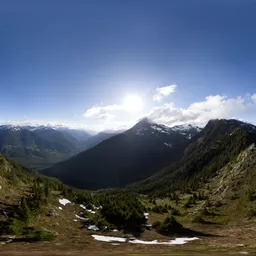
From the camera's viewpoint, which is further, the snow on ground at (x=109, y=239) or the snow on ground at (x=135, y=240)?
the snow on ground at (x=109, y=239)

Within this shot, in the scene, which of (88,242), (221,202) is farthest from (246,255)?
(221,202)

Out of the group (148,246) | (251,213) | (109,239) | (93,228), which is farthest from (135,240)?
(251,213)

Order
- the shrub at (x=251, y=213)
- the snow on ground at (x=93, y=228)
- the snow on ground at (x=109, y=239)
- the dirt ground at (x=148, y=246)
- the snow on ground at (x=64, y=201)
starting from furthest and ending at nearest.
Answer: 1. the snow on ground at (x=64, y=201)
2. the shrub at (x=251, y=213)
3. the snow on ground at (x=93, y=228)
4. the snow on ground at (x=109, y=239)
5. the dirt ground at (x=148, y=246)

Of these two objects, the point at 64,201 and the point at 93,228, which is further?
the point at 64,201

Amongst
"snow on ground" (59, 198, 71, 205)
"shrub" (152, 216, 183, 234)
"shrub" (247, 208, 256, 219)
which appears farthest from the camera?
"snow on ground" (59, 198, 71, 205)

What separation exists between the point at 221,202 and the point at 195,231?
4001cm

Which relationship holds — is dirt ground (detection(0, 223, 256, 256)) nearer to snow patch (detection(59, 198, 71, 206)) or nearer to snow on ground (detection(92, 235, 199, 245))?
snow on ground (detection(92, 235, 199, 245))

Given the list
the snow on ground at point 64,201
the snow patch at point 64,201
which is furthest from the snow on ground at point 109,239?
the snow on ground at point 64,201

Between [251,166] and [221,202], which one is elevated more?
[251,166]

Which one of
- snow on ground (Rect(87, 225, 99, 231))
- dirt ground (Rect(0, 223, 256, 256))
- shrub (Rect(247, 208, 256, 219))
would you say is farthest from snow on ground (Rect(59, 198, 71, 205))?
shrub (Rect(247, 208, 256, 219))

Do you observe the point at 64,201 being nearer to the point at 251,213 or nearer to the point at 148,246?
the point at 148,246

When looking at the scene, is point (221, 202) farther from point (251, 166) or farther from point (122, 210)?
point (122, 210)

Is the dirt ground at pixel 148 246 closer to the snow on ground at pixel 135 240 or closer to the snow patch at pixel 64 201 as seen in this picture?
the snow on ground at pixel 135 240

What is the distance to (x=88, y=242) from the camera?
57938 mm
